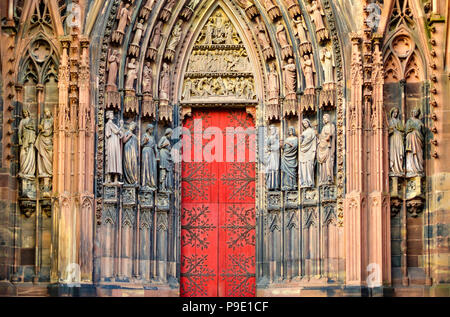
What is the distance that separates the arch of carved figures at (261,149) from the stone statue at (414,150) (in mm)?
33

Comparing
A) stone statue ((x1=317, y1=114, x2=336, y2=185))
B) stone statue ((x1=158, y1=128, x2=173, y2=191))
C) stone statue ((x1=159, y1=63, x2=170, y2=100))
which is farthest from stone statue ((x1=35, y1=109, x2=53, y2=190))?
stone statue ((x1=317, y1=114, x2=336, y2=185))

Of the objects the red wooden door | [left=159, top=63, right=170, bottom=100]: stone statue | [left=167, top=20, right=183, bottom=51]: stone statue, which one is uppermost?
[left=167, top=20, right=183, bottom=51]: stone statue

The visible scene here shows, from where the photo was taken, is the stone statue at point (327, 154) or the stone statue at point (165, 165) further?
the stone statue at point (165, 165)

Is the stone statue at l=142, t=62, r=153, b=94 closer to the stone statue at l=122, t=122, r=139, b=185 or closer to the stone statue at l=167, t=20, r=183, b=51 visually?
the stone statue at l=167, t=20, r=183, b=51

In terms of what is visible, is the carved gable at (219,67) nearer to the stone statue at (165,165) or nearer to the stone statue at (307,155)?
the stone statue at (165,165)

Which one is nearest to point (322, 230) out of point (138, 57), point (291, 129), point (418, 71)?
point (291, 129)

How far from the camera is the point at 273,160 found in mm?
26844

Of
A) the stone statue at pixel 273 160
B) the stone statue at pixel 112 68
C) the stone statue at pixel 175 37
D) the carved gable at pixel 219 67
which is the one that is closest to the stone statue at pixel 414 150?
the stone statue at pixel 273 160

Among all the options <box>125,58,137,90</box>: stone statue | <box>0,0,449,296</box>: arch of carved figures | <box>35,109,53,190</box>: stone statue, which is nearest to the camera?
<box>0,0,449,296</box>: arch of carved figures

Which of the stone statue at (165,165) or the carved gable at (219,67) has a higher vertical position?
the carved gable at (219,67)

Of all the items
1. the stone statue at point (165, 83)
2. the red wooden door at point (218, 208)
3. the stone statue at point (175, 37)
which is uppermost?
the stone statue at point (175, 37)

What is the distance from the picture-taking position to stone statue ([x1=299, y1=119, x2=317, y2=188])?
26.2m

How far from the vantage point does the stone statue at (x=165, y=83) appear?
89.1 ft

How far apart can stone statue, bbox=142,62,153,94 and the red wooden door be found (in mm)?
1325
